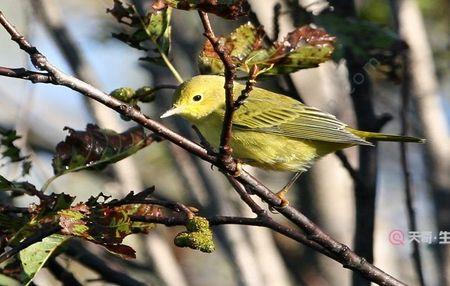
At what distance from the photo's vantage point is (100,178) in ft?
18.5

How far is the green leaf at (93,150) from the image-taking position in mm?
2721

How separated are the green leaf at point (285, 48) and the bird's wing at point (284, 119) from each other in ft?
2.96

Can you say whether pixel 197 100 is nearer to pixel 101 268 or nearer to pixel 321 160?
pixel 101 268

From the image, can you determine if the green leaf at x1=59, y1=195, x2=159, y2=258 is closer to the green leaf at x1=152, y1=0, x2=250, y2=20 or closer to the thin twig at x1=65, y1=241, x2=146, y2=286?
the green leaf at x1=152, y1=0, x2=250, y2=20

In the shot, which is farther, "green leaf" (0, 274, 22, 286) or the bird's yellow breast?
the bird's yellow breast

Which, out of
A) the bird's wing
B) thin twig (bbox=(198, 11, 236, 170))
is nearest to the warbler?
the bird's wing

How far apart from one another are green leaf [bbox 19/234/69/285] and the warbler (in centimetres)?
121

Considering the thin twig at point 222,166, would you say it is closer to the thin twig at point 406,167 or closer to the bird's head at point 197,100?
the thin twig at point 406,167

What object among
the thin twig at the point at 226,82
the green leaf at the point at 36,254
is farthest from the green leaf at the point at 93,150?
the thin twig at the point at 226,82

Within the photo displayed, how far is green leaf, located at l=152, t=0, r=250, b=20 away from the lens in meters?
1.78

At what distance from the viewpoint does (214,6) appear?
179 cm

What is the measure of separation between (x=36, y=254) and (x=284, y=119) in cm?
179

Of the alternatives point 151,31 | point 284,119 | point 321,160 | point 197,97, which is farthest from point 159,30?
point 321,160

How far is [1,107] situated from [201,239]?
Result: 4.04 metres
